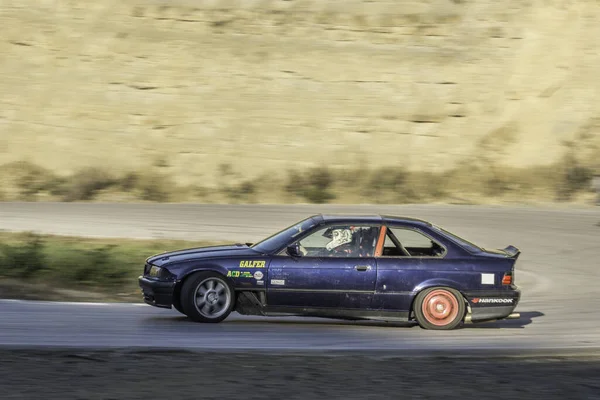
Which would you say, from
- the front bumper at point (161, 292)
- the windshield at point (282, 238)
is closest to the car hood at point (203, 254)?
the windshield at point (282, 238)

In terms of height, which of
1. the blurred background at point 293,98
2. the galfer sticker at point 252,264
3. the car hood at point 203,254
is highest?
the blurred background at point 293,98

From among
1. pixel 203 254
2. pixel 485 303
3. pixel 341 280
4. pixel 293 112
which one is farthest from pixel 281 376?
pixel 293 112

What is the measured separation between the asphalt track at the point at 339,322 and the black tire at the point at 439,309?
0.15m

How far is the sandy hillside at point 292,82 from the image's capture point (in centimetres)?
3272

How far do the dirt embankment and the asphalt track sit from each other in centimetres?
48

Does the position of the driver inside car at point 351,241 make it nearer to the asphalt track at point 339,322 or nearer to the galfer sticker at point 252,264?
the galfer sticker at point 252,264

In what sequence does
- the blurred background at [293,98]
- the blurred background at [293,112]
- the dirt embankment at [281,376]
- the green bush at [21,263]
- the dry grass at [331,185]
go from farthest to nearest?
the blurred background at [293,98]
the dry grass at [331,185]
the blurred background at [293,112]
the green bush at [21,263]
the dirt embankment at [281,376]

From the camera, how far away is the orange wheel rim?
10672 mm

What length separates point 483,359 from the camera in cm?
937

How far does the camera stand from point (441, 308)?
1070 centimetres

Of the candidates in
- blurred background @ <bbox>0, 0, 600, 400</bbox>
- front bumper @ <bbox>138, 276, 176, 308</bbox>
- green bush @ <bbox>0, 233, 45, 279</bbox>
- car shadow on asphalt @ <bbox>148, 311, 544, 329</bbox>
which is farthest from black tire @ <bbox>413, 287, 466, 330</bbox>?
blurred background @ <bbox>0, 0, 600, 400</bbox>

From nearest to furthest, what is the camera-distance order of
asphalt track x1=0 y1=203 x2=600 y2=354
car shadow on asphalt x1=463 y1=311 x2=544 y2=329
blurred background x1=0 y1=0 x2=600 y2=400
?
1. asphalt track x1=0 y1=203 x2=600 y2=354
2. car shadow on asphalt x1=463 y1=311 x2=544 y2=329
3. blurred background x1=0 y1=0 x2=600 y2=400

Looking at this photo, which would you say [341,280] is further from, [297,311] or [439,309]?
[439,309]

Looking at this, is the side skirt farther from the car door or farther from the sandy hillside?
the sandy hillside
